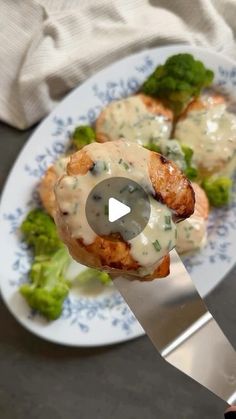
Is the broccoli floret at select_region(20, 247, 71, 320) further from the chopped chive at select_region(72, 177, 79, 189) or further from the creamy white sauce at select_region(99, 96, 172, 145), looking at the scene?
the chopped chive at select_region(72, 177, 79, 189)

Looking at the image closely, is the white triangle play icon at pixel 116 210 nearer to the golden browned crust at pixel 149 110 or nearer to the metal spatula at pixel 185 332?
the metal spatula at pixel 185 332

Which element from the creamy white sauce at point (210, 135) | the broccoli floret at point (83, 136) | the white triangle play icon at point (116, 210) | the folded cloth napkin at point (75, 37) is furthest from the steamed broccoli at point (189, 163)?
the white triangle play icon at point (116, 210)

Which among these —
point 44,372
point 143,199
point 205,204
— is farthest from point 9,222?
point 143,199

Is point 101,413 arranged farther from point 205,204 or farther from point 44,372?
point 205,204

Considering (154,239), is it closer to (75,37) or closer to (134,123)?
(134,123)
